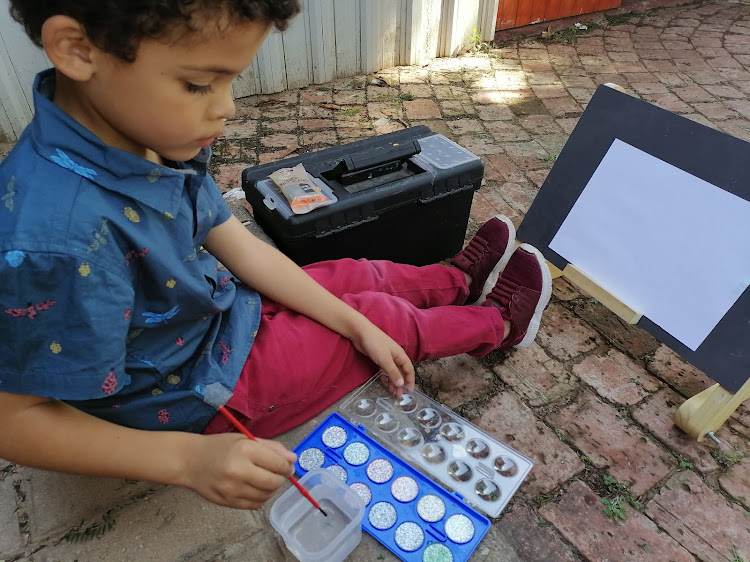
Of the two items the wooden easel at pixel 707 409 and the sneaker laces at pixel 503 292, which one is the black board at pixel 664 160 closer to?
the wooden easel at pixel 707 409

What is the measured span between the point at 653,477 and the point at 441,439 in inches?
20.7

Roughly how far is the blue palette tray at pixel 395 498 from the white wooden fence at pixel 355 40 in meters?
2.30

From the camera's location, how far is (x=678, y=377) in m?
1.61

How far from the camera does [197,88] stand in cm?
82

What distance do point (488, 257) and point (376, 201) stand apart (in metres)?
0.40

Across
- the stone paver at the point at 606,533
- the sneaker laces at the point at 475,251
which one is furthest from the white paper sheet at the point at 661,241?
the stone paver at the point at 606,533

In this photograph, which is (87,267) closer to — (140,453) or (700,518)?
(140,453)

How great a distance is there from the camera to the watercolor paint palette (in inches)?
49.3

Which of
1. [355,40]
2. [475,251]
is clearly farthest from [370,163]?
[355,40]

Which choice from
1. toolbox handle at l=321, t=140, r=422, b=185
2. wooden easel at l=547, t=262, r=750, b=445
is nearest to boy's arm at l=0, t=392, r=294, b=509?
toolbox handle at l=321, t=140, r=422, b=185

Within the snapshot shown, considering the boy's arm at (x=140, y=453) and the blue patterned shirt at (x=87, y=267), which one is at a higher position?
the blue patterned shirt at (x=87, y=267)

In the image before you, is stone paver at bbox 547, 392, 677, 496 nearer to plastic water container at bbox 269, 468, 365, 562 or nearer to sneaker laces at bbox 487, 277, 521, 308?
sneaker laces at bbox 487, 277, 521, 308

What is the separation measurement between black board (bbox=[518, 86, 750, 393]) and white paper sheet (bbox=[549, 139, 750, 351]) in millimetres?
20

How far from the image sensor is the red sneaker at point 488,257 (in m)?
1.73
